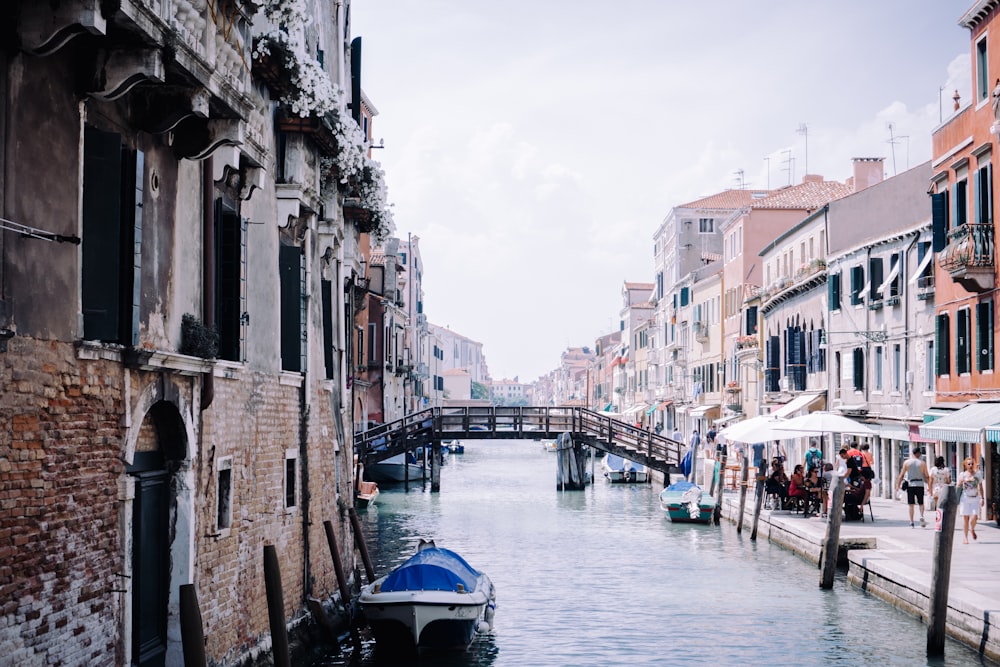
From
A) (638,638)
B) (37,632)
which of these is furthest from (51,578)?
(638,638)

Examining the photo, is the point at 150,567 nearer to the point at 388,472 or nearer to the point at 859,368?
the point at 859,368

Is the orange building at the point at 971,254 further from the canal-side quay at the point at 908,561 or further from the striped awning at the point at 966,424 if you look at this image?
the canal-side quay at the point at 908,561

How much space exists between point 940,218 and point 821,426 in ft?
14.7

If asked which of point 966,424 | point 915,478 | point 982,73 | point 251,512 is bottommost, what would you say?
point 915,478

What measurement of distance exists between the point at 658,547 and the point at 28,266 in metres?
20.1

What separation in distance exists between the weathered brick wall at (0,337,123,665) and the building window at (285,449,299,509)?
16.7 feet

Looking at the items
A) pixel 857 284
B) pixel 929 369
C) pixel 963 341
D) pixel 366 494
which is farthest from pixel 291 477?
pixel 857 284

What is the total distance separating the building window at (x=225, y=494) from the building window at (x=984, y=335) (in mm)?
14336

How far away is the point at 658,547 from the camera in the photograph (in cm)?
2580

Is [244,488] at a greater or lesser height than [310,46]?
lesser

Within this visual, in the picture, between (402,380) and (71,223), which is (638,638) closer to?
(71,223)

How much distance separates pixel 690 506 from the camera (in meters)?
29.8

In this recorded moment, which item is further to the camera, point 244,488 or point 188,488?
point 244,488

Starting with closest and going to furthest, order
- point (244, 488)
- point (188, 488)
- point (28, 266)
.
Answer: point (28, 266)
point (188, 488)
point (244, 488)
